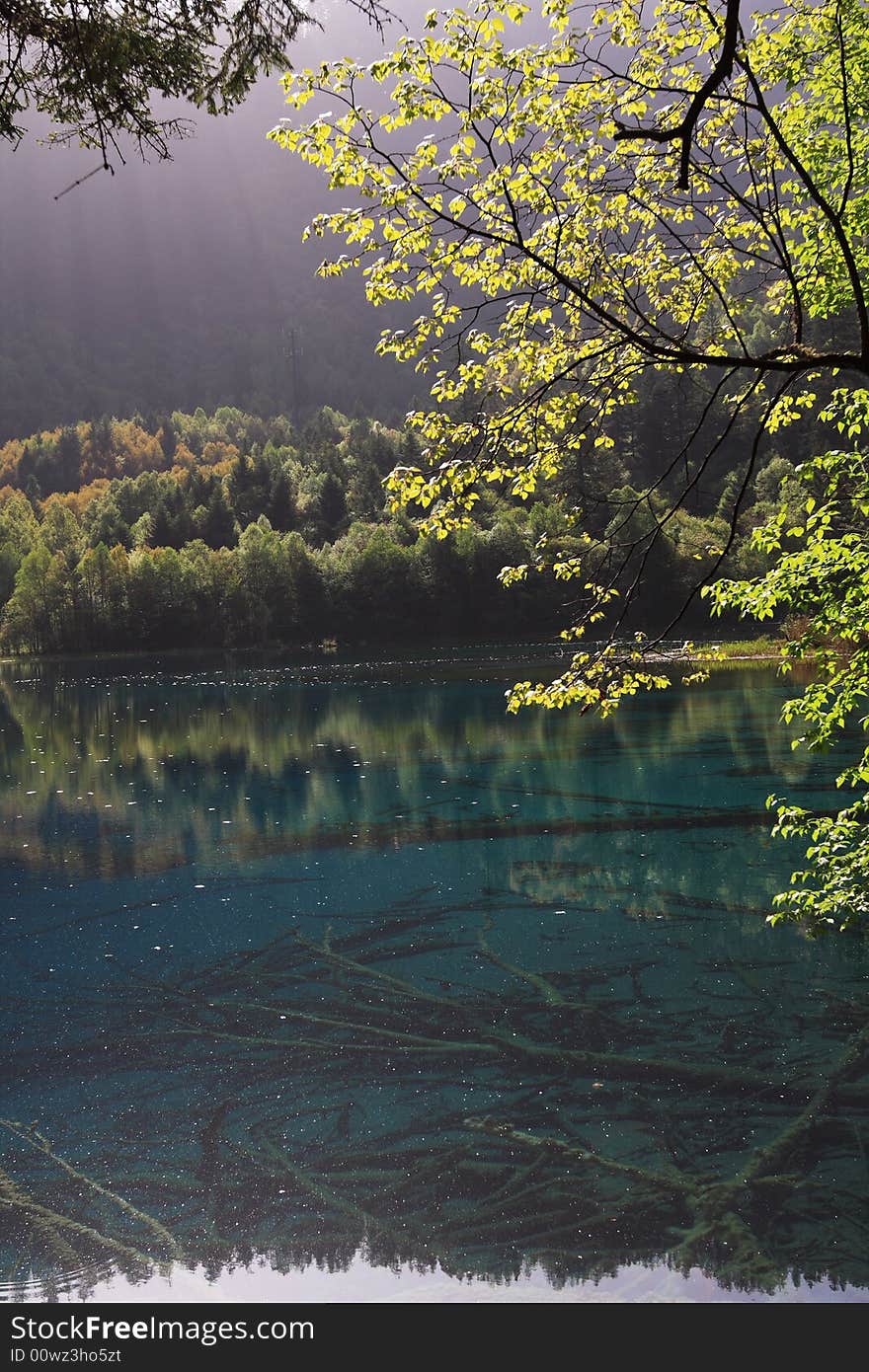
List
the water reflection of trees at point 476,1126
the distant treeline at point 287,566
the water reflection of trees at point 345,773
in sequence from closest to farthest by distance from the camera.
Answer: the water reflection of trees at point 476,1126
the water reflection of trees at point 345,773
the distant treeline at point 287,566

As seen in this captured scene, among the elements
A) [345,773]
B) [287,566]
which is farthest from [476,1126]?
[287,566]

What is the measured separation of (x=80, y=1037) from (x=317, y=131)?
917 centimetres

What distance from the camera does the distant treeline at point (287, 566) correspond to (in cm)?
9456

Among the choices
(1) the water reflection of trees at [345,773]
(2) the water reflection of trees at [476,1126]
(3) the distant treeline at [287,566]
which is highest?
(3) the distant treeline at [287,566]

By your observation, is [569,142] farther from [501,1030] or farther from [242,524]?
[242,524]

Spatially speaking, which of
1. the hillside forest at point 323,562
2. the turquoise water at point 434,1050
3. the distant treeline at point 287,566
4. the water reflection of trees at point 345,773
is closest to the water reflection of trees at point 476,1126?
the turquoise water at point 434,1050

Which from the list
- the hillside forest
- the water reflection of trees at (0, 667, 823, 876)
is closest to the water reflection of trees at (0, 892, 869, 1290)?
the water reflection of trees at (0, 667, 823, 876)

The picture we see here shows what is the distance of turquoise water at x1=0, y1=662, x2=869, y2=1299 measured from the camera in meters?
8.11

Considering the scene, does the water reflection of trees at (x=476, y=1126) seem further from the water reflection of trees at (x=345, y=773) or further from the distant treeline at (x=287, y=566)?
the distant treeline at (x=287, y=566)

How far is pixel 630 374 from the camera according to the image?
24.8 ft

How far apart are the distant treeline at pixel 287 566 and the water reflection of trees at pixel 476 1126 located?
59412 millimetres

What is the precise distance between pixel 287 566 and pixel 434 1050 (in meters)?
95.0

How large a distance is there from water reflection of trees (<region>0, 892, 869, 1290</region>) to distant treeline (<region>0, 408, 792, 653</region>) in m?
59.4

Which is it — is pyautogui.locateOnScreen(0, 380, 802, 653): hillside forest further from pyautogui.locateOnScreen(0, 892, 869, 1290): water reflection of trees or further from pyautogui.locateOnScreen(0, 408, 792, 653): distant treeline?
pyautogui.locateOnScreen(0, 892, 869, 1290): water reflection of trees
